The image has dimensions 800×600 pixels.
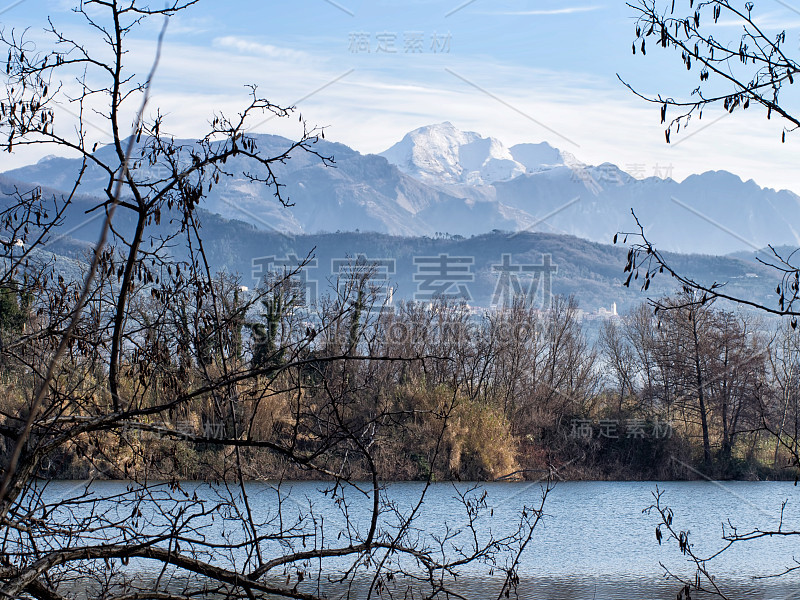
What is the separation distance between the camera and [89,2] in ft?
9.68

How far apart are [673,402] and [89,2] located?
109 feet

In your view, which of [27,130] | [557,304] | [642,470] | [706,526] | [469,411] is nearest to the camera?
[27,130]

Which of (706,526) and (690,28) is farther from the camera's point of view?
(706,526)

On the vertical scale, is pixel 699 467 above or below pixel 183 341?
below

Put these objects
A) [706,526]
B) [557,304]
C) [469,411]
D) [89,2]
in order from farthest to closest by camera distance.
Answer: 1. [557,304]
2. [469,411]
3. [706,526]
4. [89,2]

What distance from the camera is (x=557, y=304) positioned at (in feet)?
170

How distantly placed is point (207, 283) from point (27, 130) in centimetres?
95

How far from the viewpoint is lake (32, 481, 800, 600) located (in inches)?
658

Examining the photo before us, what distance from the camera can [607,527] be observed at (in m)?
22.8

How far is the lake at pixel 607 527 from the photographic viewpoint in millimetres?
16703

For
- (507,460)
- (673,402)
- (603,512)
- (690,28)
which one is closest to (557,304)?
(673,402)

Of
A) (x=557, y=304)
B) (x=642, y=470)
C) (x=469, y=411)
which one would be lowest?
(x=642, y=470)

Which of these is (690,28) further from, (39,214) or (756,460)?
(756,460)

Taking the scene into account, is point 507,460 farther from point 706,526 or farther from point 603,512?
point 706,526
